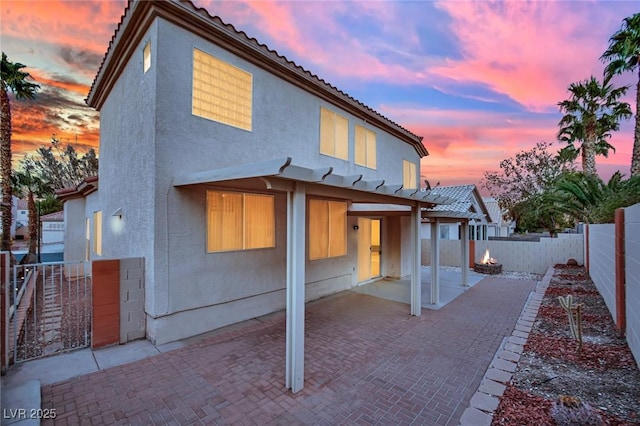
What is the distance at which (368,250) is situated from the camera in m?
12.5

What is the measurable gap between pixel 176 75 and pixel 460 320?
895cm

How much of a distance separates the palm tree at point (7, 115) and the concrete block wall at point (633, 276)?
20.5m

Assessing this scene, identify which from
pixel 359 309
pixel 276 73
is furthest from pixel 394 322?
pixel 276 73

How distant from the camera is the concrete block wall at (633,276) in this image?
15.2 ft

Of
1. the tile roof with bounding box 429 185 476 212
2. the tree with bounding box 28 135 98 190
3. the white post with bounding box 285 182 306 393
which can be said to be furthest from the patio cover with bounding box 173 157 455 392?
the tree with bounding box 28 135 98 190

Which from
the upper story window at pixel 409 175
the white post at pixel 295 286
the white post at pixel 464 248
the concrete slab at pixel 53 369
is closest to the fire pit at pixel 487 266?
the white post at pixel 464 248

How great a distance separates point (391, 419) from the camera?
3.81 m

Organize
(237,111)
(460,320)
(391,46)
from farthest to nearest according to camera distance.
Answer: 1. (391,46)
2. (460,320)
3. (237,111)

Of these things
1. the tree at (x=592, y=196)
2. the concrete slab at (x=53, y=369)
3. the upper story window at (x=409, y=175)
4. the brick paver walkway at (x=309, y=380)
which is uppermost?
the upper story window at (x=409, y=175)

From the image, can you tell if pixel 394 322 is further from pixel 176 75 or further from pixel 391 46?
pixel 391 46

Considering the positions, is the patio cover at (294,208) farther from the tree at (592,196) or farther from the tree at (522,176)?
the tree at (522,176)

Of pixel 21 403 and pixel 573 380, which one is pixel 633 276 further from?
pixel 21 403

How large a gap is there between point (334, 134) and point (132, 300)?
7682mm

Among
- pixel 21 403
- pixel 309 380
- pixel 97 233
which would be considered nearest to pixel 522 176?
pixel 309 380
